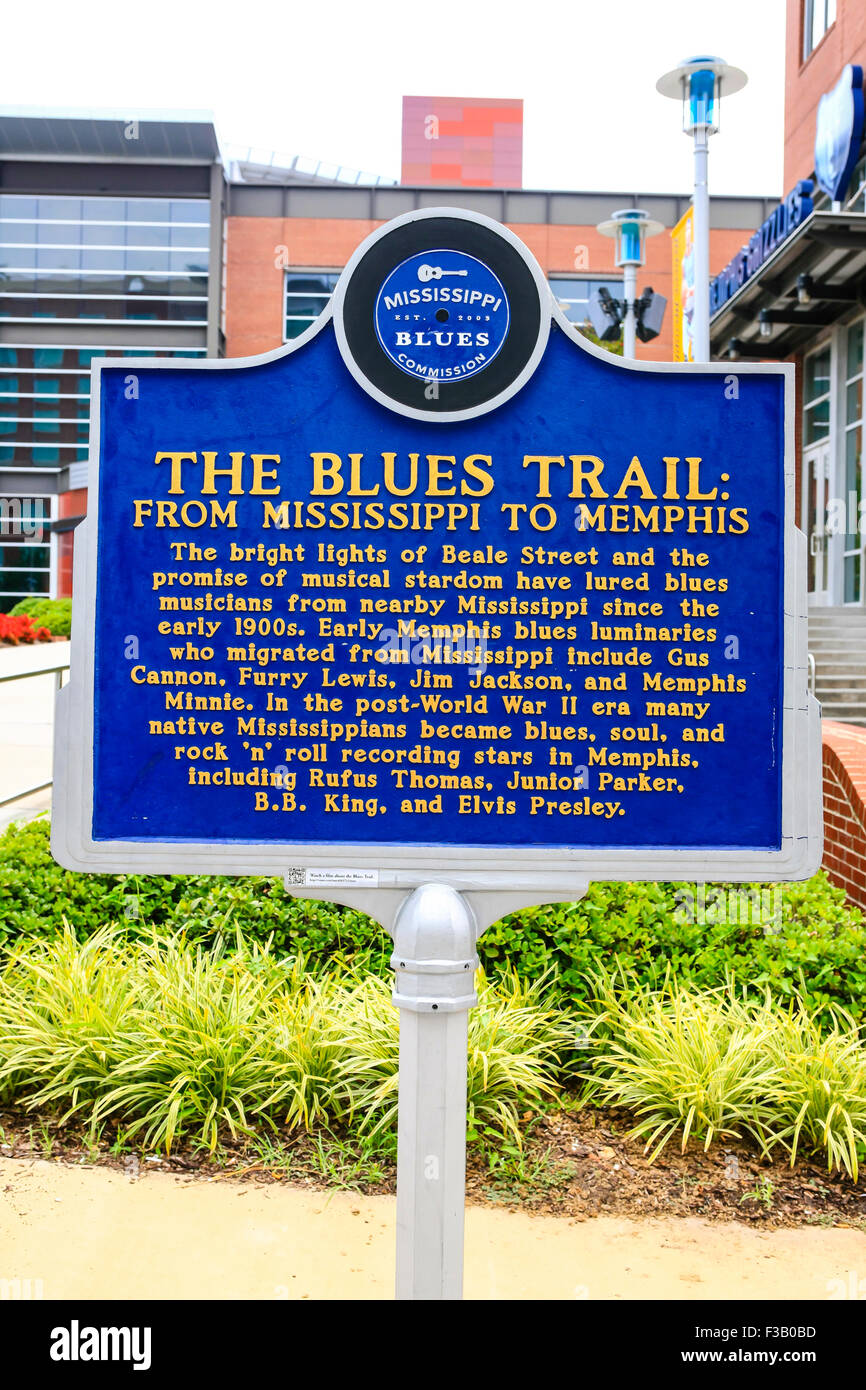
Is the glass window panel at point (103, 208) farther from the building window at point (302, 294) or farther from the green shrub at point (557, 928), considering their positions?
the green shrub at point (557, 928)

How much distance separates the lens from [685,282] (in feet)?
53.2

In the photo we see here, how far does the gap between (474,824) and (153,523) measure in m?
1.11

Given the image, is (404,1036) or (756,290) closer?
(404,1036)

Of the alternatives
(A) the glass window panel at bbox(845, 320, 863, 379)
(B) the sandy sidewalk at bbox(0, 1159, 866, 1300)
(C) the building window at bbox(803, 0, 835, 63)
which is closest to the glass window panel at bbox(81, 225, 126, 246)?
(C) the building window at bbox(803, 0, 835, 63)

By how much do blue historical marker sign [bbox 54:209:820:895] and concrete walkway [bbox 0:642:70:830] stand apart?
5.56 m

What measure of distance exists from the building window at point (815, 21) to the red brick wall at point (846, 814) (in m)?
16.8

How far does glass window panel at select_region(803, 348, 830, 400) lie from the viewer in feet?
64.4

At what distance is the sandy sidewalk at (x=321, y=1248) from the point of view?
3.49 metres

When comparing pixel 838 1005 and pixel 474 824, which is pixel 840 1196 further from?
pixel 474 824

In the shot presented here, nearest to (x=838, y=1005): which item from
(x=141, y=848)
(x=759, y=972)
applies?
(x=759, y=972)

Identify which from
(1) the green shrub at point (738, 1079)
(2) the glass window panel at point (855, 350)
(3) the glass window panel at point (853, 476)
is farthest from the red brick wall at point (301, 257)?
(1) the green shrub at point (738, 1079)

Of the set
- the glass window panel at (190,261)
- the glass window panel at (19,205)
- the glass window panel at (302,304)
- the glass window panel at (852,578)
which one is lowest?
the glass window panel at (852,578)

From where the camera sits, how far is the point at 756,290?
691 inches

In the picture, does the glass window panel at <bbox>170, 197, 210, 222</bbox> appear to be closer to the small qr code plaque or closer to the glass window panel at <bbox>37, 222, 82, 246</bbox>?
the glass window panel at <bbox>37, 222, 82, 246</bbox>
